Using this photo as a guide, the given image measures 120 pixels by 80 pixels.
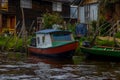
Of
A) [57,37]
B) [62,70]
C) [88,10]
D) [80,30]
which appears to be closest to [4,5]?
[88,10]

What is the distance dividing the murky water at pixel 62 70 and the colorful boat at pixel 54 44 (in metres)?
0.86

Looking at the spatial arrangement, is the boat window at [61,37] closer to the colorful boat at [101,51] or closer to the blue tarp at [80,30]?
the colorful boat at [101,51]

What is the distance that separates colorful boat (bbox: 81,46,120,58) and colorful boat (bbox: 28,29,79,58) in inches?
42.8

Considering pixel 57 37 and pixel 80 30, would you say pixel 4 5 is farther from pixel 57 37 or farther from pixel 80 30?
pixel 57 37

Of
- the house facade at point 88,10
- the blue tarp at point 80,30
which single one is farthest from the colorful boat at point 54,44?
the house facade at point 88,10

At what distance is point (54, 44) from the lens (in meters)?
33.7

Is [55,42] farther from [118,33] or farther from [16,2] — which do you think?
[16,2]

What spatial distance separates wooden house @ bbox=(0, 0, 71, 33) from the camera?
52.6 meters

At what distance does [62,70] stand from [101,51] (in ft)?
18.7

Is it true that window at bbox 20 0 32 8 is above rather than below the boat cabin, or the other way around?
above

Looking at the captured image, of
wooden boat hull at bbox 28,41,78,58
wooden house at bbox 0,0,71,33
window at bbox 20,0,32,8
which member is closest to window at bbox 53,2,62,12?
wooden house at bbox 0,0,71,33

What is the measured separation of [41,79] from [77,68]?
5.64 meters

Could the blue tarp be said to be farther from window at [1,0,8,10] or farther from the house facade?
window at [1,0,8,10]

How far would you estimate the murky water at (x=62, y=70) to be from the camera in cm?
2278
